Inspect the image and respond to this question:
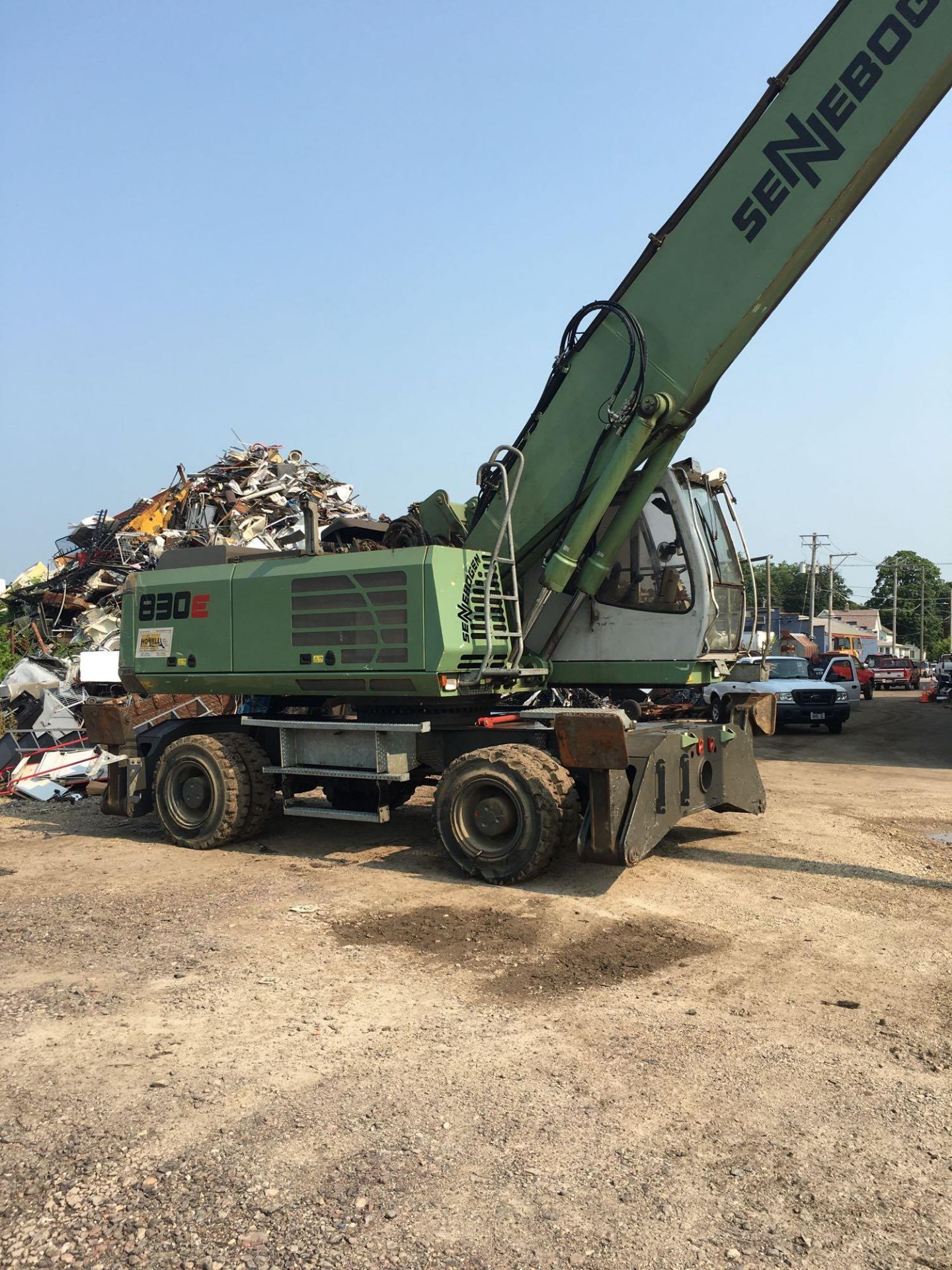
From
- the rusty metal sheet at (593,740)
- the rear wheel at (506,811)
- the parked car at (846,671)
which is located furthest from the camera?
the parked car at (846,671)

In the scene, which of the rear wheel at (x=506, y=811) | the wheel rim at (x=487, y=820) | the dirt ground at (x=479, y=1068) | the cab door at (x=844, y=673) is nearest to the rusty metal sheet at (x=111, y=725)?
the dirt ground at (x=479, y=1068)

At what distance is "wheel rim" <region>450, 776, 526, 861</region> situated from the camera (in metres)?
7.40

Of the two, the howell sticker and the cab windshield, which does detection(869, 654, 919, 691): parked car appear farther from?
the howell sticker

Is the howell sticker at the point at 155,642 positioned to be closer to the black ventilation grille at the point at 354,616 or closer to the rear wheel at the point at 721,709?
the black ventilation grille at the point at 354,616

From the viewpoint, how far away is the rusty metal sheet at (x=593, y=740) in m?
6.99

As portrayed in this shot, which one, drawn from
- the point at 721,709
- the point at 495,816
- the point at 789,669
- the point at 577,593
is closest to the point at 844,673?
the point at 789,669

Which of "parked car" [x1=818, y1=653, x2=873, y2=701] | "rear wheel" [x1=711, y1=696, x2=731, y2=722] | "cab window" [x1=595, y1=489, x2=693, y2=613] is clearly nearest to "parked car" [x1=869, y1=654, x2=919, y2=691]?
"parked car" [x1=818, y1=653, x2=873, y2=701]

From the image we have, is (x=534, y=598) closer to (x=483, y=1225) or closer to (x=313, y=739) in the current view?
(x=313, y=739)

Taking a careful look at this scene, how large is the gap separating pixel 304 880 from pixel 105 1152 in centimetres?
430

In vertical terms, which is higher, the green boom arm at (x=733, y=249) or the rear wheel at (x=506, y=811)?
the green boom arm at (x=733, y=249)

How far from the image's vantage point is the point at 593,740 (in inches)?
279

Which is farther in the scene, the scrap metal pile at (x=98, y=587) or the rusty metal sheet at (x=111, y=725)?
the scrap metal pile at (x=98, y=587)

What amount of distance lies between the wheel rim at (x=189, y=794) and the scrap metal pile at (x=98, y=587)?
3228 millimetres

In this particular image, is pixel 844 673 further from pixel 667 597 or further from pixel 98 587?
pixel 667 597
